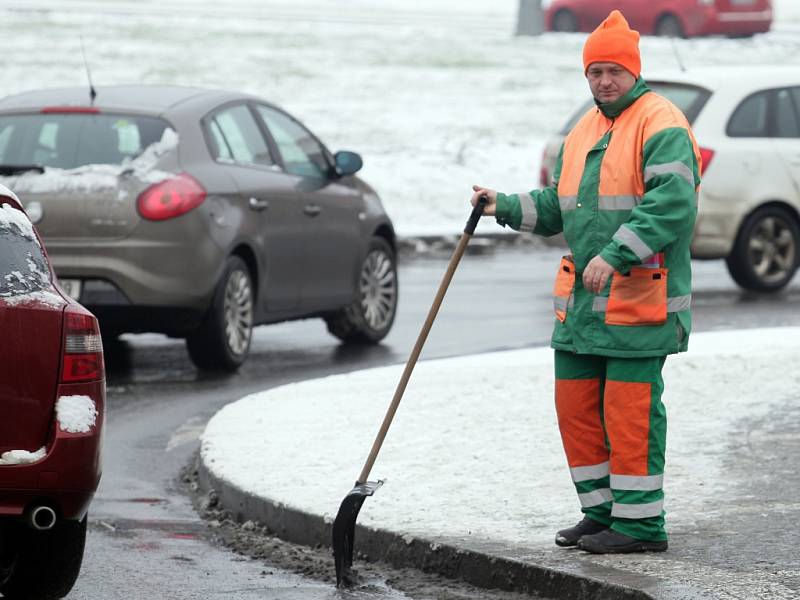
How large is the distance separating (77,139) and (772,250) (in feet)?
21.3

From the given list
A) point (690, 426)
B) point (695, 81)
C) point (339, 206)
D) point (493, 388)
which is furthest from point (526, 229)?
point (695, 81)

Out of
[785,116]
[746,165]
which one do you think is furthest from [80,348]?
[785,116]

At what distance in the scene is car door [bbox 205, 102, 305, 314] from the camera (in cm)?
1118

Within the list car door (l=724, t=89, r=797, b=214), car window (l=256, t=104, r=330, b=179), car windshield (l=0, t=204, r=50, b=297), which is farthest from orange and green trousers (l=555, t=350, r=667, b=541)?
car door (l=724, t=89, r=797, b=214)

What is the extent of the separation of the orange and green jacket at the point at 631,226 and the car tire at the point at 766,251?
8.78m

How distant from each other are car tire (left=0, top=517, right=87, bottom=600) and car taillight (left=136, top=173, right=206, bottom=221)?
177 inches

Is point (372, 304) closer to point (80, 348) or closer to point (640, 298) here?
point (640, 298)

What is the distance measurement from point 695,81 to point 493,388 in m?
6.26

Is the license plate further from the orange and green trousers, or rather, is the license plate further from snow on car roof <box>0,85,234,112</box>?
the orange and green trousers

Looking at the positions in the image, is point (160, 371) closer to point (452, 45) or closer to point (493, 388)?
point (493, 388)

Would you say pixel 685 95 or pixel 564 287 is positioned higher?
pixel 564 287

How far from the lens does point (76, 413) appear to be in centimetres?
589

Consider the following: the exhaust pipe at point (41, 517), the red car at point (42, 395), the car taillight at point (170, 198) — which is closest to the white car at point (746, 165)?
the car taillight at point (170, 198)

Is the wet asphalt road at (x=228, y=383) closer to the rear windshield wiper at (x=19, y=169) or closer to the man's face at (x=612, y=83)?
the rear windshield wiper at (x=19, y=169)
